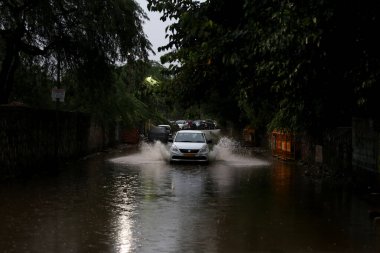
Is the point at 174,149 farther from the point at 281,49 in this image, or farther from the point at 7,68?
the point at 281,49

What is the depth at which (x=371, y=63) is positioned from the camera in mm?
12180

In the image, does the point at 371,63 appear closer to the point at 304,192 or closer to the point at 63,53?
the point at 304,192

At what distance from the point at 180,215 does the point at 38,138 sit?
1138cm

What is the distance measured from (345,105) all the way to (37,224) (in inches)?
478

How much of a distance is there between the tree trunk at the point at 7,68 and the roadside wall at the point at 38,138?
1640 mm

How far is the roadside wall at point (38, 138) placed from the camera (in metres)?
17.8

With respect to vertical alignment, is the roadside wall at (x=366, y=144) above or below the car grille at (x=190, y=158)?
above

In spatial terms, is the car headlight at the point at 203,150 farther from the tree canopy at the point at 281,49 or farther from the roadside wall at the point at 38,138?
the tree canopy at the point at 281,49

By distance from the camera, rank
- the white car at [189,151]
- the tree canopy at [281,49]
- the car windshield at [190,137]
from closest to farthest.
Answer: the tree canopy at [281,49]
the white car at [189,151]
the car windshield at [190,137]

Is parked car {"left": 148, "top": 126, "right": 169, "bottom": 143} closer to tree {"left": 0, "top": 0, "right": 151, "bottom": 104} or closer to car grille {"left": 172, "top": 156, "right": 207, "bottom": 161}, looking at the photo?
car grille {"left": 172, "top": 156, "right": 207, "bottom": 161}

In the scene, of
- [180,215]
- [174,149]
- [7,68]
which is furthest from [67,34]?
[180,215]

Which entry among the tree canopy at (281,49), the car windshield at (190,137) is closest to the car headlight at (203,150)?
the car windshield at (190,137)

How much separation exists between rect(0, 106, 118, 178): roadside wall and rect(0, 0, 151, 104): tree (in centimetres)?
198

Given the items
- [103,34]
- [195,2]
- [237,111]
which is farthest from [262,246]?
[237,111]
